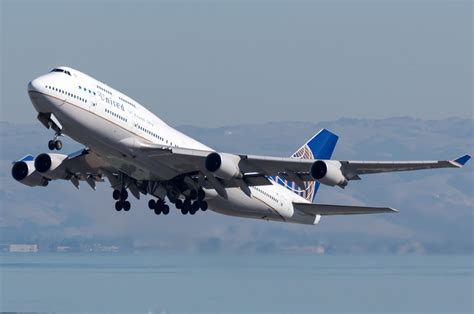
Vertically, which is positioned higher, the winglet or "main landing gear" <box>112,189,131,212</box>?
the winglet

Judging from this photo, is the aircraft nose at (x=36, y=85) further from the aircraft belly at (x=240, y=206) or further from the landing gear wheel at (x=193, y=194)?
the aircraft belly at (x=240, y=206)

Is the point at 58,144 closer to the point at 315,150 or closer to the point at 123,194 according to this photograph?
the point at 123,194

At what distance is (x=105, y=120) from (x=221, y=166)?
5.70 metres

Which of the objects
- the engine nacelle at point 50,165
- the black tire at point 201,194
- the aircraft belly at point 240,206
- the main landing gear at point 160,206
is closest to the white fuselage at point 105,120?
the black tire at point 201,194

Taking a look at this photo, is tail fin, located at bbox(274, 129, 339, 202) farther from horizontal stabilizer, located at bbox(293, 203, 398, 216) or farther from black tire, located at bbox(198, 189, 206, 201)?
black tire, located at bbox(198, 189, 206, 201)

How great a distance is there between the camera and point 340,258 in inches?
2931

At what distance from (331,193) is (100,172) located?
73410 millimetres

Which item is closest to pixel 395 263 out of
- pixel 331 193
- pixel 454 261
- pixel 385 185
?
pixel 454 261

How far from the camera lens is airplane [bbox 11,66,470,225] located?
48.1 m

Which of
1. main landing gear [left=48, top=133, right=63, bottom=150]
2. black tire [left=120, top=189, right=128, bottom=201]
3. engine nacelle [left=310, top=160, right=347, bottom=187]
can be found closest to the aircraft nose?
main landing gear [left=48, top=133, right=63, bottom=150]

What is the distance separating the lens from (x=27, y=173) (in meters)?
57.8

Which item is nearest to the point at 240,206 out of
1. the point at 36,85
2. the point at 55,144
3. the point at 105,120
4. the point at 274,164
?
the point at 274,164

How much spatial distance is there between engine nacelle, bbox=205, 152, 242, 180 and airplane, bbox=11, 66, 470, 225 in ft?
0.14

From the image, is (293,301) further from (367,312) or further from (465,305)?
(465,305)
